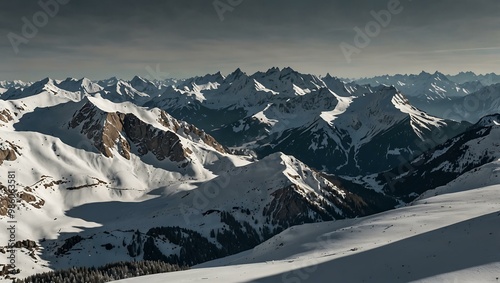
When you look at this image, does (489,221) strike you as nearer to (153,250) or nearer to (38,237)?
(153,250)

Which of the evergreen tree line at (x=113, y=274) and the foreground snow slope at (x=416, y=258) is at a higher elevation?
the evergreen tree line at (x=113, y=274)

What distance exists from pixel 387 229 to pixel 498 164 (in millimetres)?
128408

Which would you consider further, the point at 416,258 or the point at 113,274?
the point at 113,274

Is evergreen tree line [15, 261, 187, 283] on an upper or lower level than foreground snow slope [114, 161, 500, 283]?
upper

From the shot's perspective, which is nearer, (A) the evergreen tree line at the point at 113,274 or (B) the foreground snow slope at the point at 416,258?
(B) the foreground snow slope at the point at 416,258

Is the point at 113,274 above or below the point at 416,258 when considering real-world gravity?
above

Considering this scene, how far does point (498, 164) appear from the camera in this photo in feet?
541

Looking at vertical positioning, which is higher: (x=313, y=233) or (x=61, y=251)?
(x=61, y=251)

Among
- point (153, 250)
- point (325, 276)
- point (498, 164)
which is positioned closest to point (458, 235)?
point (325, 276)

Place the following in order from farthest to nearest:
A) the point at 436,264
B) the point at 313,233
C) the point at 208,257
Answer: the point at 208,257
the point at 313,233
the point at 436,264

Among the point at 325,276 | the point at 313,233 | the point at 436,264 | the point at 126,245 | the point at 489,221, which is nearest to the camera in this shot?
the point at 436,264

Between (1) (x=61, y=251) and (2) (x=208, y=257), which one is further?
(2) (x=208, y=257)

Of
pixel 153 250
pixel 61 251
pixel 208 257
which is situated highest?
pixel 61 251

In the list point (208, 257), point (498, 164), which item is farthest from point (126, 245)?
point (498, 164)
